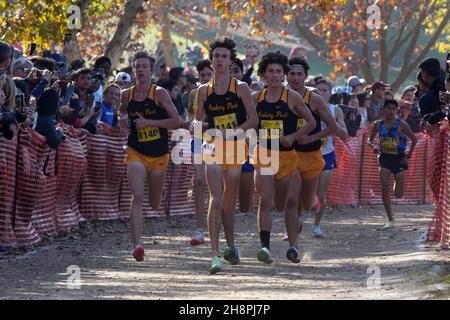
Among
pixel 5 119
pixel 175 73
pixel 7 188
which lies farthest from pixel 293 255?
pixel 175 73

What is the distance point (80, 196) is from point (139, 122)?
12.7ft

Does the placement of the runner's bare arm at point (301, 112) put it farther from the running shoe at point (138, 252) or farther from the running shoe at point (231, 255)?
the running shoe at point (138, 252)

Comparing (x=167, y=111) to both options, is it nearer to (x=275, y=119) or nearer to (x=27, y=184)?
(x=275, y=119)

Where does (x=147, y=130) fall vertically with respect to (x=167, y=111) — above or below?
below

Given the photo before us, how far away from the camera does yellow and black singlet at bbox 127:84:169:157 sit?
13388 mm

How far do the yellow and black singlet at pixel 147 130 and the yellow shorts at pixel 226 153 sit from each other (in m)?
0.76

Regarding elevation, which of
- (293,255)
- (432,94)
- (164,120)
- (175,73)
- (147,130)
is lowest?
(293,255)

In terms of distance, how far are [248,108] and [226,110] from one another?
253mm

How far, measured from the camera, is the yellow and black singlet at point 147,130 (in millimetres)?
13388

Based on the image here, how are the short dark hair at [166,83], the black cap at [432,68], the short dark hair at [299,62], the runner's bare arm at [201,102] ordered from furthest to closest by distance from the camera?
the short dark hair at [166,83], the black cap at [432,68], the short dark hair at [299,62], the runner's bare arm at [201,102]

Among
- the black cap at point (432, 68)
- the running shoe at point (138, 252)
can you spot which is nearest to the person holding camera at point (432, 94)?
the black cap at point (432, 68)

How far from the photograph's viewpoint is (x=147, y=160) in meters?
13.4
